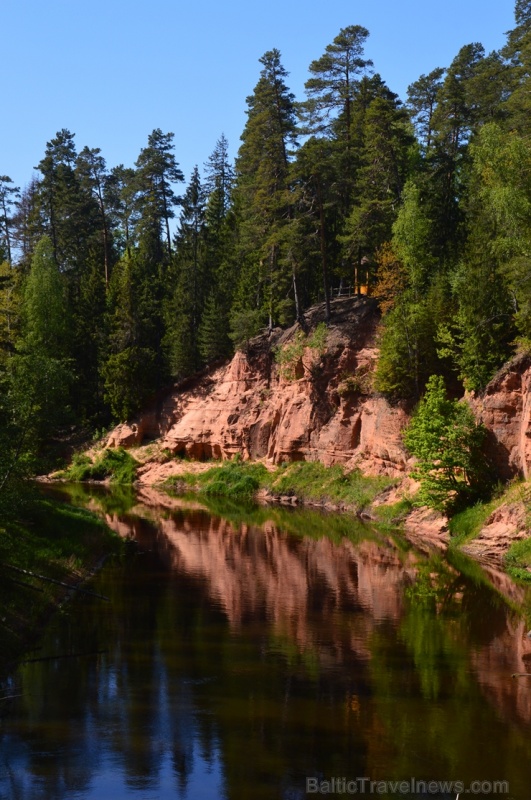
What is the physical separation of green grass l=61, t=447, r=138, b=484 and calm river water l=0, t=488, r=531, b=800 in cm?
3193

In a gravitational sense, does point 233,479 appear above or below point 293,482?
above

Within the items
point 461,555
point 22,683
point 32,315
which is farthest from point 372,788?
point 32,315

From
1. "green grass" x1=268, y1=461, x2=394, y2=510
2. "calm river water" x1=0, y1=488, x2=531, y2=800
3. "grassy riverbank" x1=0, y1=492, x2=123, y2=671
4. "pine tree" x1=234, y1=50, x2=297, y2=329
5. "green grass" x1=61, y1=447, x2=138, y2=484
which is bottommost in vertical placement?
"calm river water" x1=0, y1=488, x2=531, y2=800

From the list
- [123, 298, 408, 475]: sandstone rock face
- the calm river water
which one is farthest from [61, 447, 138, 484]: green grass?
the calm river water

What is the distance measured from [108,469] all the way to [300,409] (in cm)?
1734

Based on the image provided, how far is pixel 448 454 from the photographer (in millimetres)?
42406

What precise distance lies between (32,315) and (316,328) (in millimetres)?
26463

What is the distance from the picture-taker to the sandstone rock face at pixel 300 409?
183 feet

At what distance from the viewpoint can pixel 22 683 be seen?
69.9 ft

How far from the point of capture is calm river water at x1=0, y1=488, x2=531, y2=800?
54.9ft

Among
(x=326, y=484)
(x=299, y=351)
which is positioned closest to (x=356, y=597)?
(x=326, y=484)

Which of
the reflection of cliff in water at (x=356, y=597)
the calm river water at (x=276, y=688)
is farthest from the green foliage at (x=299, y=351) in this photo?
the calm river water at (x=276, y=688)

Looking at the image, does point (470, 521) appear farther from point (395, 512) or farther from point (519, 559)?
point (395, 512)

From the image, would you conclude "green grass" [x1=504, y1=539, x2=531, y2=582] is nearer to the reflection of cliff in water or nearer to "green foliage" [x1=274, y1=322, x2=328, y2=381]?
the reflection of cliff in water
